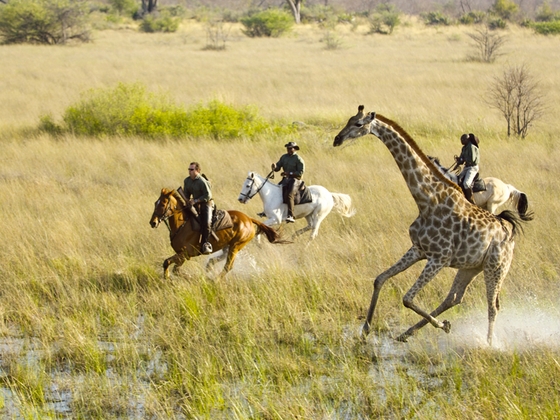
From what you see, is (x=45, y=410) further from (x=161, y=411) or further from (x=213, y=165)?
(x=213, y=165)

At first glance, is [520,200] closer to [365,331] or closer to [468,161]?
[468,161]

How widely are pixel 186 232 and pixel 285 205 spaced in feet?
8.61

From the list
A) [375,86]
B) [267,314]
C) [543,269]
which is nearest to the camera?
[267,314]

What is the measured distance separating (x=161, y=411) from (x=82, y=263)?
4108 millimetres

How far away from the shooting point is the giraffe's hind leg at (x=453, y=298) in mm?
7766

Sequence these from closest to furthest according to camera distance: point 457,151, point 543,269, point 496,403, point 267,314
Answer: point 496,403 → point 267,314 → point 543,269 → point 457,151

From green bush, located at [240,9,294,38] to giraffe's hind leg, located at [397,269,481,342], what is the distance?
1793 inches

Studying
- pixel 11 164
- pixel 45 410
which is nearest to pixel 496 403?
pixel 45 410

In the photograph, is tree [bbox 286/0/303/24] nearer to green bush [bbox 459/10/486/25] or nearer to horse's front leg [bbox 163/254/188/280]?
green bush [bbox 459/10/486/25]

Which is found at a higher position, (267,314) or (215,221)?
(215,221)

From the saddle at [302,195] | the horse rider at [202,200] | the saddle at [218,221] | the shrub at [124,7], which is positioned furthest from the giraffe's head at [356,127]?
the shrub at [124,7]

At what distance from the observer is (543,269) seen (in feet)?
32.2

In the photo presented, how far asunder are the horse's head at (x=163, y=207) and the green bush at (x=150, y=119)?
10019 millimetres

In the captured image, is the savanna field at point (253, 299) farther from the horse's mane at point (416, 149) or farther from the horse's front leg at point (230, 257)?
the horse's mane at point (416, 149)
